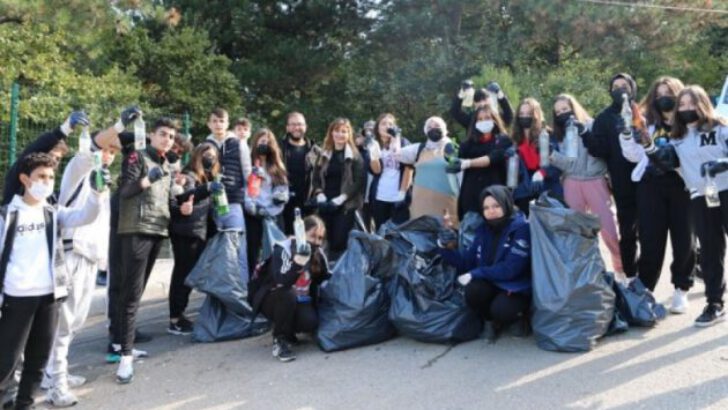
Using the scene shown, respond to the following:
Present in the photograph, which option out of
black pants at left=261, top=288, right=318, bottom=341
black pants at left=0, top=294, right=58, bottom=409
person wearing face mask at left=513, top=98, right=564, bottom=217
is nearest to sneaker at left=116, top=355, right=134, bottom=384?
black pants at left=0, top=294, right=58, bottom=409

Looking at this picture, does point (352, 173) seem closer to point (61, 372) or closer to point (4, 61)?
point (61, 372)

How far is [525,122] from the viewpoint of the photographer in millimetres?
5438

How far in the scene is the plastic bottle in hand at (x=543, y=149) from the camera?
534 cm

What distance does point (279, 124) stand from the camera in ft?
52.9

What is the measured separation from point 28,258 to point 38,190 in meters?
0.38

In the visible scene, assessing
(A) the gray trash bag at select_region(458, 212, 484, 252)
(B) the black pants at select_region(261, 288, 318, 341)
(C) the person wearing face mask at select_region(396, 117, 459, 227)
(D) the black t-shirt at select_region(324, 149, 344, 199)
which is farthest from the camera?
(D) the black t-shirt at select_region(324, 149, 344, 199)

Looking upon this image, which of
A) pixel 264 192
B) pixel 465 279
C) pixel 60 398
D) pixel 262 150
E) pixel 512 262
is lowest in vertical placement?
pixel 60 398

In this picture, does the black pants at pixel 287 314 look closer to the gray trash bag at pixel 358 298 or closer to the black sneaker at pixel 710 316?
the gray trash bag at pixel 358 298

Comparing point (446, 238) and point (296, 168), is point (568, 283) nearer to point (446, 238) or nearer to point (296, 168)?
point (446, 238)

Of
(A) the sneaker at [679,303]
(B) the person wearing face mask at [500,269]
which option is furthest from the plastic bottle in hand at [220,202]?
(A) the sneaker at [679,303]

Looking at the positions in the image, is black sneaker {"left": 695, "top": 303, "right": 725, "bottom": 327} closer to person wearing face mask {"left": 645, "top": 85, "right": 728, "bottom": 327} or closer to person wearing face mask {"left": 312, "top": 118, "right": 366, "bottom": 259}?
person wearing face mask {"left": 645, "top": 85, "right": 728, "bottom": 327}

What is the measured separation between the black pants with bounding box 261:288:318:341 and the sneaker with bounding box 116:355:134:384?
A: 95cm

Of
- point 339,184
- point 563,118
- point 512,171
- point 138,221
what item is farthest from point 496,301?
point 138,221

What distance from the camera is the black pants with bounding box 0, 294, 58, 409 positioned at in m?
3.64
